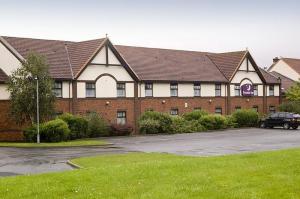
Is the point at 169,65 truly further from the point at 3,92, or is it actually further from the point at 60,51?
the point at 3,92

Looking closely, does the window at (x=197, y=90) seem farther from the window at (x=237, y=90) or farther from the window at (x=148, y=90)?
the window at (x=148, y=90)

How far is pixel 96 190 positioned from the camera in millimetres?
12453

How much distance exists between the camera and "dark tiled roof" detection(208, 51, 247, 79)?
56.2 metres

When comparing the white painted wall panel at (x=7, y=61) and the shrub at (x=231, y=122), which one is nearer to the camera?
the white painted wall panel at (x=7, y=61)

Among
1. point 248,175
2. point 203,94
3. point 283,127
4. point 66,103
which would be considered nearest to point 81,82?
point 66,103

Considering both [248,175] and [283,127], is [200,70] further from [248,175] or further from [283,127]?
[248,175]

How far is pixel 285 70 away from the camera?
73.9 meters

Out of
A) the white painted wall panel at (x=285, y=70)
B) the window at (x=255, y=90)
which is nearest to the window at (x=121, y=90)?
the window at (x=255, y=90)

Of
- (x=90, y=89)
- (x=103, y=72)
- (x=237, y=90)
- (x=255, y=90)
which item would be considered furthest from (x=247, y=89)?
(x=90, y=89)

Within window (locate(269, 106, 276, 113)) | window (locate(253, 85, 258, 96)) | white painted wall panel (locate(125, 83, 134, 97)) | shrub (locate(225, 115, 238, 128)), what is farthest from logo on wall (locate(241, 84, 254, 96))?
white painted wall panel (locate(125, 83, 134, 97))

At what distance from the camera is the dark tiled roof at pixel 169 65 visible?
161 feet

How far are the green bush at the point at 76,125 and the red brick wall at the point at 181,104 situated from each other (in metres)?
9.34

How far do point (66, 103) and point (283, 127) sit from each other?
21.2m

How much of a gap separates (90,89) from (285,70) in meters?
39.6
